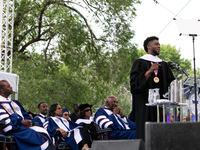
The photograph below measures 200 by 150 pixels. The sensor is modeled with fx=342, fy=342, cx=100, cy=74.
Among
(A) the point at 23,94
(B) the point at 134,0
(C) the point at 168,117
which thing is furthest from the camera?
(B) the point at 134,0

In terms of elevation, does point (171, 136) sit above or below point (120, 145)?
above

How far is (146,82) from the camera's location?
4.18 meters

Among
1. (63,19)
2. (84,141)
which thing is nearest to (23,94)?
(63,19)

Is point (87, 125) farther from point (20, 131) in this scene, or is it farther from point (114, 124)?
point (20, 131)

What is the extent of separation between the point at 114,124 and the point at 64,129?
0.98m

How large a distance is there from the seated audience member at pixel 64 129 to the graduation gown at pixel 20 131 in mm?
501

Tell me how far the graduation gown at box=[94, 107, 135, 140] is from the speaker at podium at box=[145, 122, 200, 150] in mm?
3720

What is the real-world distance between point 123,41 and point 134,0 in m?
1.86

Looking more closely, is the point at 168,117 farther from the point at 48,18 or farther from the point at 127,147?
the point at 48,18

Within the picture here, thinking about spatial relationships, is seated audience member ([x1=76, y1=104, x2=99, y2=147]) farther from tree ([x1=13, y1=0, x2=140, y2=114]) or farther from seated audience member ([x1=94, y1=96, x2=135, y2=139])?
tree ([x1=13, y1=0, x2=140, y2=114])

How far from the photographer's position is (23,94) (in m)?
12.8

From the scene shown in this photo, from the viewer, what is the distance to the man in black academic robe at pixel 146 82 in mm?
4130

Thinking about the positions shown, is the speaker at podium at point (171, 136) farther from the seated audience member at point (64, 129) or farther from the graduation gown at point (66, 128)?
the graduation gown at point (66, 128)

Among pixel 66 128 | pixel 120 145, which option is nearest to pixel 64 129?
pixel 66 128
